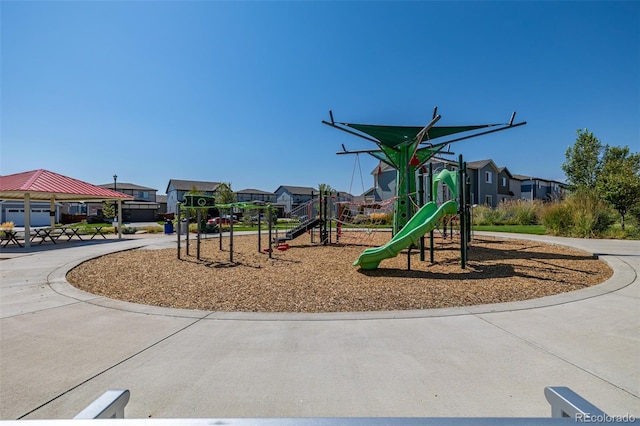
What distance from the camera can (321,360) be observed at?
3494 millimetres

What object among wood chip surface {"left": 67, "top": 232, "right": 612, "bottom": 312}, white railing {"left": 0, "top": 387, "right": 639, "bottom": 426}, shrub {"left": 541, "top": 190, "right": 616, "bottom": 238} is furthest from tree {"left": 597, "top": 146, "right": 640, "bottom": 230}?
Result: white railing {"left": 0, "top": 387, "right": 639, "bottom": 426}

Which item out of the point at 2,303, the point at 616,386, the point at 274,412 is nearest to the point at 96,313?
the point at 2,303

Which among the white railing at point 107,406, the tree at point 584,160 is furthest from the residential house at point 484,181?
the white railing at point 107,406

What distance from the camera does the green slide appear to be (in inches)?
309

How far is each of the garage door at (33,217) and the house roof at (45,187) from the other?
88.0 feet

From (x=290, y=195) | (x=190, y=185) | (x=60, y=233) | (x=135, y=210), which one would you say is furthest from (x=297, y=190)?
(x=60, y=233)

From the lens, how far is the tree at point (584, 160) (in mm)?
33438

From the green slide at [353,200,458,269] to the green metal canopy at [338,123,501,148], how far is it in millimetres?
4060

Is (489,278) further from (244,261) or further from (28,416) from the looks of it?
(28,416)

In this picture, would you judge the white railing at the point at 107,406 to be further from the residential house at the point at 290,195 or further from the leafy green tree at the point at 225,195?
the residential house at the point at 290,195

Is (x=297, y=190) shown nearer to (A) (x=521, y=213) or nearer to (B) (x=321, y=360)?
(A) (x=521, y=213)

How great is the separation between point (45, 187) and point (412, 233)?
18698 mm

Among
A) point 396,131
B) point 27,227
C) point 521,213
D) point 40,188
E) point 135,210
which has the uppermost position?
point 396,131

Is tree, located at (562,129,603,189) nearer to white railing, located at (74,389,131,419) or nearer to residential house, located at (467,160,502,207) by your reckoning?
residential house, located at (467,160,502,207)
